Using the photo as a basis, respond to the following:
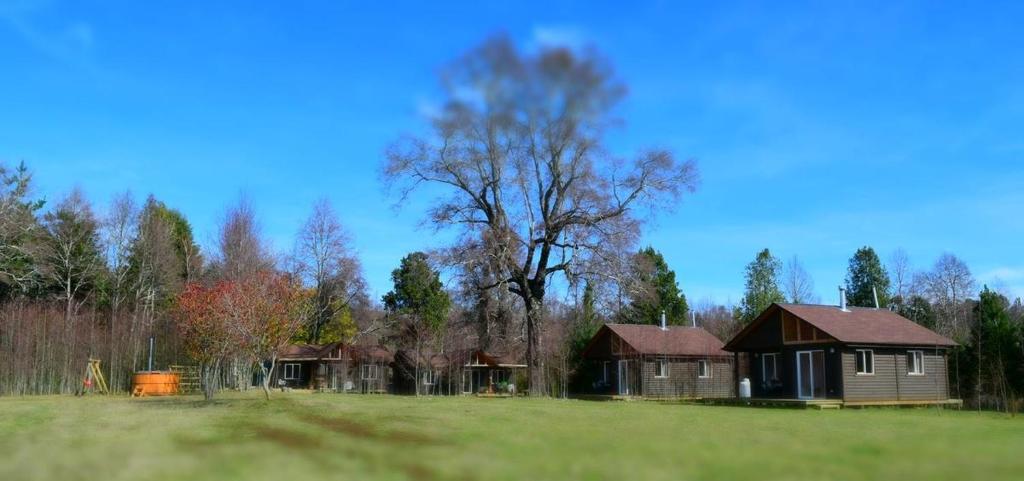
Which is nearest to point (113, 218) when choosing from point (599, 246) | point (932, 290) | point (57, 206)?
point (57, 206)

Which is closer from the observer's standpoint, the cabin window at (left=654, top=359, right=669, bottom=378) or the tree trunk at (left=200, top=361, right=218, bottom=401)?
the tree trunk at (left=200, top=361, right=218, bottom=401)

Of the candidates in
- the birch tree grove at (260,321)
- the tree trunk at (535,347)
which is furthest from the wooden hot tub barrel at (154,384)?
the tree trunk at (535,347)

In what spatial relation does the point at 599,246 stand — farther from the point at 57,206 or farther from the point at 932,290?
the point at 932,290

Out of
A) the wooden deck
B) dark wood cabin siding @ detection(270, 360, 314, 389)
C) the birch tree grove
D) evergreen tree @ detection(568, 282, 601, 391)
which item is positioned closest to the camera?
the birch tree grove

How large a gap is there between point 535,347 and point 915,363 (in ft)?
51.7

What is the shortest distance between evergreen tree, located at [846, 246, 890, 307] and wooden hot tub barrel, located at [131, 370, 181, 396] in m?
41.5

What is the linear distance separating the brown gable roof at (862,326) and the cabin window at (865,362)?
65 centimetres

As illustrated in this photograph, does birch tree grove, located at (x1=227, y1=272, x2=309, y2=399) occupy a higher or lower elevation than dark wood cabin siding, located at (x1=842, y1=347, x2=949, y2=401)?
higher

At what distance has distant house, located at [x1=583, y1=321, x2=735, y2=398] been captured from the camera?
127 feet

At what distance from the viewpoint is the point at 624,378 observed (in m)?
39.8

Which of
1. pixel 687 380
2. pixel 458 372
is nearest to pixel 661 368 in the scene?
pixel 687 380

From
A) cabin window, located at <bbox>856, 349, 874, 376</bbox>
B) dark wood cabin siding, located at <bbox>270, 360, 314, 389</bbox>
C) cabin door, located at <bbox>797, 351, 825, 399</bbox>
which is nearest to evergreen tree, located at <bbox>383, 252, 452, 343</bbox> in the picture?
dark wood cabin siding, located at <bbox>270, 360, 314, 389</bbox>

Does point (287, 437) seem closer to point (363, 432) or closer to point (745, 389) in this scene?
point (363, 432)

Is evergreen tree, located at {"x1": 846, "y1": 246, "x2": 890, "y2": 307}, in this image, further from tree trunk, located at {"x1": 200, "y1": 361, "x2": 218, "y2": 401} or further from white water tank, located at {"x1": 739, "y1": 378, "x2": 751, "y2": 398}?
tree trunk, located at {"x1": 200, "y1": 361, "x2": 218, "y2": 401}
